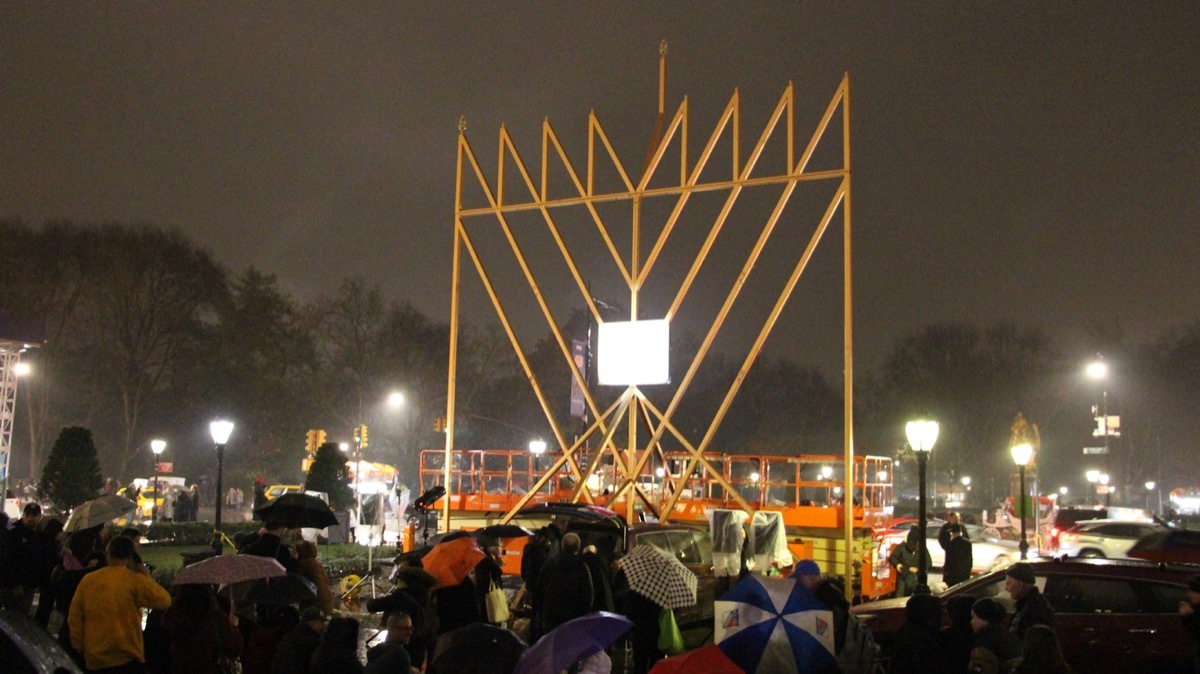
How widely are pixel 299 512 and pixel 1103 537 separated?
16820mm

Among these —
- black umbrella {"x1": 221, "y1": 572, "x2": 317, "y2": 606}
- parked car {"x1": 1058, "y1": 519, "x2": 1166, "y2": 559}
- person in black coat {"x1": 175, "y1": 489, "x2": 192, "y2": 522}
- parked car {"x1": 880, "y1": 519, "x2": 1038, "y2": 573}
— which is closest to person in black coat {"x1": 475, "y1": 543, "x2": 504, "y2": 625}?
black umbrella {"x1": 221, "y1": 572, "x2": 317, "y2": 606}

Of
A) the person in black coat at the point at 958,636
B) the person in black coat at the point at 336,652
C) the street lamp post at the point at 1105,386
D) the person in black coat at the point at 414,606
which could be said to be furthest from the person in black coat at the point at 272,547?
the street lamp post at the point at 1105,386

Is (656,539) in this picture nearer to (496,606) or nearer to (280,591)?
(496,606)

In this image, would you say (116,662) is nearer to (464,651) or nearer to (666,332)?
(464,651)

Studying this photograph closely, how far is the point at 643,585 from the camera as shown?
26.9ft

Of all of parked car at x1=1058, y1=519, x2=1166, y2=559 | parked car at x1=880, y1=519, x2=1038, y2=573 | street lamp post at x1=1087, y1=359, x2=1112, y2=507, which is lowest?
parked car at x1=880, y1=519, x2=1038, y2=573

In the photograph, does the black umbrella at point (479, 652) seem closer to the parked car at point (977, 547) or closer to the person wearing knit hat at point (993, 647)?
the person wearing knit hat at point (993, 647)

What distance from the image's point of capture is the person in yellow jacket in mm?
5938

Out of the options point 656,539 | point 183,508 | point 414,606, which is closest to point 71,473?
Answer: point 183,508

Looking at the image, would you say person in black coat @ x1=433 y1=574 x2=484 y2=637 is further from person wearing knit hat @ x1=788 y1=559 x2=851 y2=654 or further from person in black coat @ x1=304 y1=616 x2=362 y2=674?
person in black coat @ x1=304 y1=616 x2=362 y2=674

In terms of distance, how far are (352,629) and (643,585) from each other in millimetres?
3509

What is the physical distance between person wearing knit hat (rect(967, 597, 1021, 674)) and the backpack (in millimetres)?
564

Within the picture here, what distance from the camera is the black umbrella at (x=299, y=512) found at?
10828mm

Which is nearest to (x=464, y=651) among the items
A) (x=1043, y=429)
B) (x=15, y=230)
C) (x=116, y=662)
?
(x=116, y=662)
